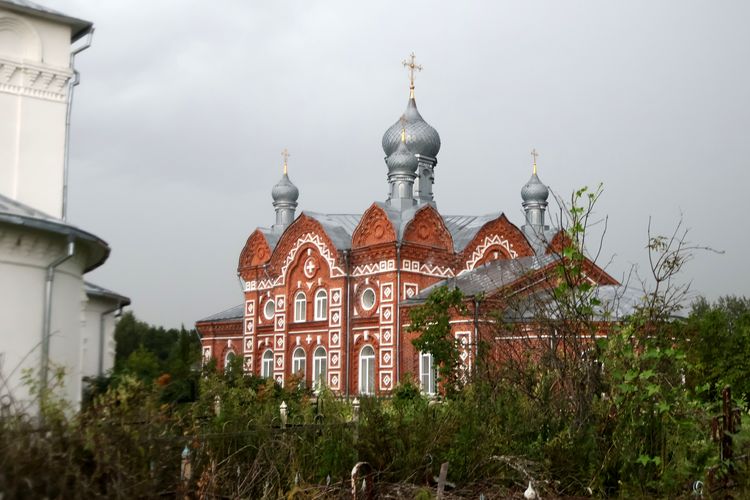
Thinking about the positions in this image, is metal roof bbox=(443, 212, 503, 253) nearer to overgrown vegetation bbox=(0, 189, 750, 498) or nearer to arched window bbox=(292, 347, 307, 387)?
arched window bbox=(292, 347, 307, 387)

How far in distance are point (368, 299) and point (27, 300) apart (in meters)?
20.4

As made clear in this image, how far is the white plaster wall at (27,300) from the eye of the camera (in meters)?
8.00

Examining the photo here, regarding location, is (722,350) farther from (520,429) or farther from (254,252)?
(254,252)

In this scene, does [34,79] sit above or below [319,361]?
above

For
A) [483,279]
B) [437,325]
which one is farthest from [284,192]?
[437,325]

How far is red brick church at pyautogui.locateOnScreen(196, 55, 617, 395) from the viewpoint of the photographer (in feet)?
89.3

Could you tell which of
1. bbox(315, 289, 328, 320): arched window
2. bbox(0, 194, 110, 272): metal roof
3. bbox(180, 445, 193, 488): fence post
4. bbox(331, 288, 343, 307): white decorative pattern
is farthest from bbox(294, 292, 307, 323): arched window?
bbox(180, 445, 193, 488): fence post

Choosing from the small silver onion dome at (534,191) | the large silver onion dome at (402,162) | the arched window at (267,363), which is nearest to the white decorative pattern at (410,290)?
the large silver onion dome at (402,162)

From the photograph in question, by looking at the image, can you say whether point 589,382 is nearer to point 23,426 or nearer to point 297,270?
point 23,426

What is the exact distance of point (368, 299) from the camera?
2838 centimetres

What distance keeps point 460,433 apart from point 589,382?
1551 millimetres

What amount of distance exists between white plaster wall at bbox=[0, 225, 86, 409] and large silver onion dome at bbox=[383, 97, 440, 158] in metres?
24.9

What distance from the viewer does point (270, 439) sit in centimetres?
766

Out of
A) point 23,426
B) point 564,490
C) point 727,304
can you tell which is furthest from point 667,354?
point 727,304
